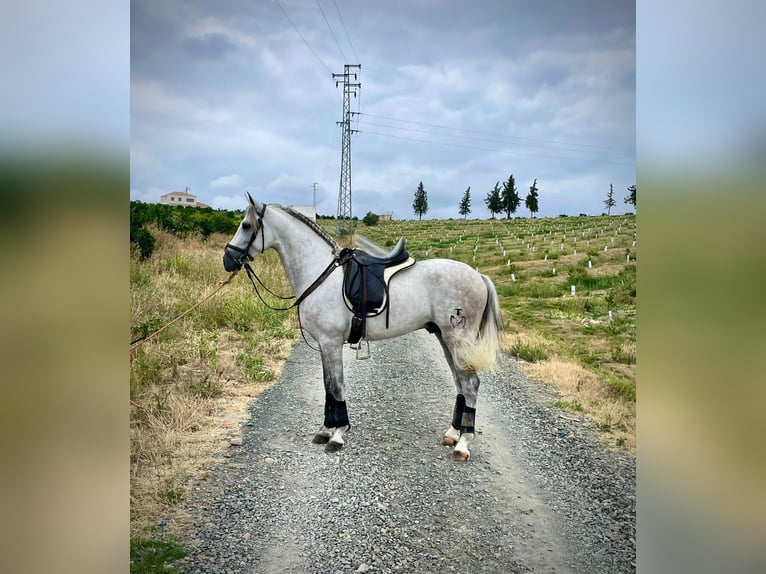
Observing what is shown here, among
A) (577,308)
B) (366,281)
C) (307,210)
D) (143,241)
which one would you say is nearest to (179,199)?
(307,210)

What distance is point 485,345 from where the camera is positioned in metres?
2.54

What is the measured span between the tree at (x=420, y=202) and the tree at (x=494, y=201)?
346mm

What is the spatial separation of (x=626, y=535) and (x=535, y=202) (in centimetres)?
168

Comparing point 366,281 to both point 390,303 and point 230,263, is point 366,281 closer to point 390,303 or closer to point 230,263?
point 390,303

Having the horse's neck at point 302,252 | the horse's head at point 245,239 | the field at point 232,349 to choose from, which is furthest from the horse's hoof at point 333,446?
the horse's head at point 245,239

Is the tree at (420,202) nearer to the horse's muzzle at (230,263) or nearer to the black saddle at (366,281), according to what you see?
the black saddle at (366,281)

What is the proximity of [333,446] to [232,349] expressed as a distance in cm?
140

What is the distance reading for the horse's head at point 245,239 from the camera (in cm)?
243

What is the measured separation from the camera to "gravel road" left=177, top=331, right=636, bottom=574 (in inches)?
68.9

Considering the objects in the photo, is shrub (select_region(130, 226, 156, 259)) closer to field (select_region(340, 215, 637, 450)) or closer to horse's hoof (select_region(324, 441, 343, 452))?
field (select_region(340, 215, 637, 450))
